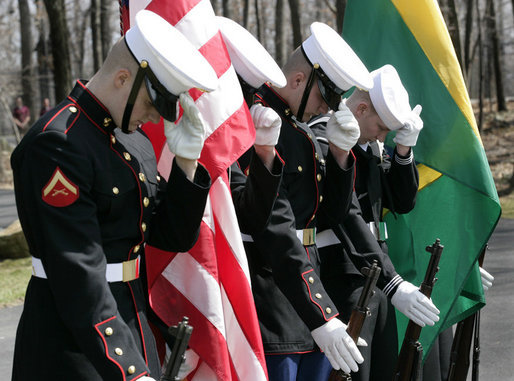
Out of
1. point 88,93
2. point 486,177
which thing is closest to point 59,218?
point 88,93

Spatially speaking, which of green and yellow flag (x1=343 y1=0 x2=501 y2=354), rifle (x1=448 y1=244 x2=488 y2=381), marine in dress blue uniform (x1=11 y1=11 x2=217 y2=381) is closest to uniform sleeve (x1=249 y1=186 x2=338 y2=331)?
marine in dress blue uniform (x1=11 y1=11 x2=217 y2=381)

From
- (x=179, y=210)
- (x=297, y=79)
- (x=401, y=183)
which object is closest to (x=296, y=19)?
(x=401, y=183)

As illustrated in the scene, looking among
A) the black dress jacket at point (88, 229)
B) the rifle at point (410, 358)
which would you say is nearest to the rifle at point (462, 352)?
the rifle at point (410, 358)

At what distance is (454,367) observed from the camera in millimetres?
4402

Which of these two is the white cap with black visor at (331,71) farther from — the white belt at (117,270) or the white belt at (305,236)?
the white belt at (117,270)

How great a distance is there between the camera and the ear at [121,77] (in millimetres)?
2228

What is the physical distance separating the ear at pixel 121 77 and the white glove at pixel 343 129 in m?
1.12

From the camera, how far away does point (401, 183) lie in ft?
13.4

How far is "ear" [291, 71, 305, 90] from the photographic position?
317 cm

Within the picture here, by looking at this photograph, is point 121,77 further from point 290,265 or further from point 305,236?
point 305,236

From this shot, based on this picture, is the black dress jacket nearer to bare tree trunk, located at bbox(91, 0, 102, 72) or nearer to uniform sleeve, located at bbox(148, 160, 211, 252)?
uniform sleeve, located at bbox(148, 160, 211, 252)

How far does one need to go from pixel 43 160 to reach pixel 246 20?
67.3ft

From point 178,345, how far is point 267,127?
105 centimetres

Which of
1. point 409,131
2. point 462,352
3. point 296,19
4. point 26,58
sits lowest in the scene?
point 26,58
